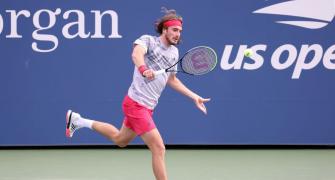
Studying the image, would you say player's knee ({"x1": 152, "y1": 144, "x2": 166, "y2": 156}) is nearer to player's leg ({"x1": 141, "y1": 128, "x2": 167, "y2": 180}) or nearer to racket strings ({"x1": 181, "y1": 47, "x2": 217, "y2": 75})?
player's leg ({"x1": 141, "y1": 128, "x2": 167, "y2": 180})

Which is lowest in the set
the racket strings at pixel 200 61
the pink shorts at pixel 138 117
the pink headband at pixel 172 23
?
the pink shorts at pixel 138 117

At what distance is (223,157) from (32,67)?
2175 mm

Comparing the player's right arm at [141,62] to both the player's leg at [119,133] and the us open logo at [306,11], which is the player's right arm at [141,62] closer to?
the player's leg at [119,133]

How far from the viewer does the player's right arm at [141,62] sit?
4586mm

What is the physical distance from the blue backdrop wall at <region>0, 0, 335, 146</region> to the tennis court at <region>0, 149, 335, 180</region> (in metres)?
0.21

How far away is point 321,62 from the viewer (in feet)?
25.8

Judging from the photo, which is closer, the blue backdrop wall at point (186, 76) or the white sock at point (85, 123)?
the white sock at point (85, 123)

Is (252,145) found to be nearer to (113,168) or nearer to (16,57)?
(113,168)

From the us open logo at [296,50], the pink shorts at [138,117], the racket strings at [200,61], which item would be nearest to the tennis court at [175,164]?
the us open logo at [296,50]

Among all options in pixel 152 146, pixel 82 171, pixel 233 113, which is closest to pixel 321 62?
pixel 233 113

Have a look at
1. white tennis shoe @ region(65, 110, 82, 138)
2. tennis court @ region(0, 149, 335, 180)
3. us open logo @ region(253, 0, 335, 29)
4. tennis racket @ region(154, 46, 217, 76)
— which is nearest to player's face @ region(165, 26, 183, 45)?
tennis racket @ region(154, 46, 217, 76)

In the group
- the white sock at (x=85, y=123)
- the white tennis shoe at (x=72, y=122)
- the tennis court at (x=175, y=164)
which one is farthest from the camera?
the tennis court at (x=175, y=164)

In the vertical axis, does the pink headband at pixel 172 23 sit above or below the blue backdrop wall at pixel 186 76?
above

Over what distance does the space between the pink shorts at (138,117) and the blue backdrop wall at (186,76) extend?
2765 millimetres
